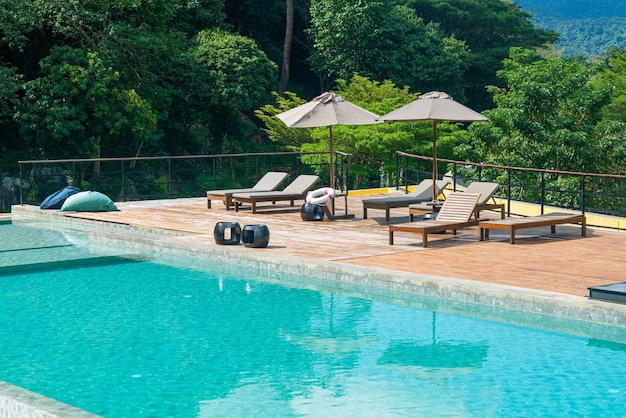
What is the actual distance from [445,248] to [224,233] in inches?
111

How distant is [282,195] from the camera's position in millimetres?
16250

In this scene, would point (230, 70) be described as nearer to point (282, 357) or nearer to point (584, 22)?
point (282, 357)

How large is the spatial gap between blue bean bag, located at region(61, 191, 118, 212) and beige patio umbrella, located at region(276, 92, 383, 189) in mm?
4107

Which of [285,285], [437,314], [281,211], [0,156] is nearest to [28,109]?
[0,156]

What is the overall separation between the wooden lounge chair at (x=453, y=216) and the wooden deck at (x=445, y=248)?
22cm

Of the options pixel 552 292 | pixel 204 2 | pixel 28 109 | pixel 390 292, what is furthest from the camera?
pixel 204 2

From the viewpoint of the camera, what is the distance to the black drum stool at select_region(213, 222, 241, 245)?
12188mm

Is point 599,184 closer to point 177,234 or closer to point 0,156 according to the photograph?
point 177,234

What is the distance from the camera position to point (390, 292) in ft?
31.5

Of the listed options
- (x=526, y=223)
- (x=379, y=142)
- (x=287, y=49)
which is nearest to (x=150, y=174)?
(x=379, y=142)

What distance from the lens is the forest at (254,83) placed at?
2547 cm

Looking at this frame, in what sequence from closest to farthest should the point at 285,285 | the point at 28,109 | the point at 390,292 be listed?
the point at 390,292
the point at 285,285
the point at 28,109

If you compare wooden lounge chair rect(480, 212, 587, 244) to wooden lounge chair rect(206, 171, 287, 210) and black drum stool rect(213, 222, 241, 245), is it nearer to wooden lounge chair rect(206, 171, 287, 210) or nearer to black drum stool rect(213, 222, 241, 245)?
black drum stool rect(213, 222, 241, 245)

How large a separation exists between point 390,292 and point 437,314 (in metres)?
0.77
